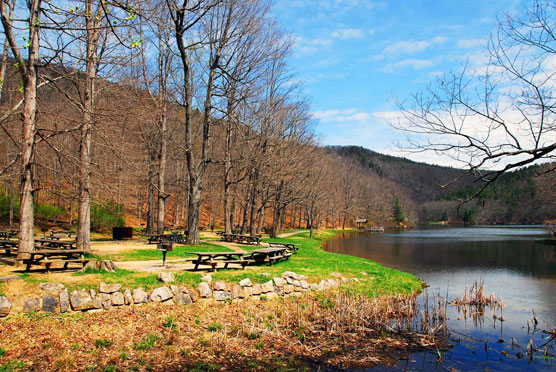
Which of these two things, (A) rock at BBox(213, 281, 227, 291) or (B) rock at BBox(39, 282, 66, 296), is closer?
(B) rock at BBox(39, 282, 66, 296)

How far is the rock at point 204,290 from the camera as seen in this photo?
10.4m

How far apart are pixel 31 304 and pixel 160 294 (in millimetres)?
2818

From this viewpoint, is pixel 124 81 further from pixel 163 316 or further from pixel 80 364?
pixel 80 364

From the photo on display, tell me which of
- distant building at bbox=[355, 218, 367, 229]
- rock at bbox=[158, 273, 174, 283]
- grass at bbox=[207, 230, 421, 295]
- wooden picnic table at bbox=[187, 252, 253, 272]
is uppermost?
wooden picnic table at bbox=[187, 252, 253, 272]

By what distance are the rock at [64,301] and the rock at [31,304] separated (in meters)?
0.42

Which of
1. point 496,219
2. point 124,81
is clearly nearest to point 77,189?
point 124,81

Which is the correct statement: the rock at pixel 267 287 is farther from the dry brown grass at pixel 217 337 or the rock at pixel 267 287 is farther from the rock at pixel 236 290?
the rock at pixel 236 290

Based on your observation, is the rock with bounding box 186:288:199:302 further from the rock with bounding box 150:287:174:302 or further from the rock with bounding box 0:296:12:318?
the rock with bounding box 0:296:12:318

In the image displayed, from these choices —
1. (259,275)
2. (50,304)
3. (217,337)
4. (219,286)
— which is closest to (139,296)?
(50,304)

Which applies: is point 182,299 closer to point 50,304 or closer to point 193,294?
point 193,294

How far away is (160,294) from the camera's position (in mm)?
9758

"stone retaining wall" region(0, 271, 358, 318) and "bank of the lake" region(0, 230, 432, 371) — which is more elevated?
"stone retaining wall" region(0, 271, 358, 318)

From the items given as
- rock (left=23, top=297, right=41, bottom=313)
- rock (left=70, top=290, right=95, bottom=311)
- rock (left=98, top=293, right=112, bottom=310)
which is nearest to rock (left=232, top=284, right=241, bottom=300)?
rock (left=98, top=293, right=112, bottom=310)

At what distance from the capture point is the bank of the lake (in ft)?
23.6
